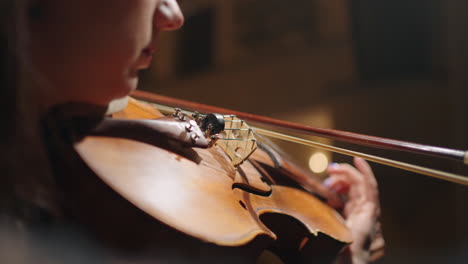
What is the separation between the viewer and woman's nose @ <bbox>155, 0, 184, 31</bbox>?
51cm

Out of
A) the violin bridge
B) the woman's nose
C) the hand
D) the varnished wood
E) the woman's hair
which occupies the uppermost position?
the woman's nose

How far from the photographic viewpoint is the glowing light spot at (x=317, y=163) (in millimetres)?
1245

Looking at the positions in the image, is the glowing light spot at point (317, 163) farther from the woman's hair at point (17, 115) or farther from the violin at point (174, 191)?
the woman's hair at point (17, 115)

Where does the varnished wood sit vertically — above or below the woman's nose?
below

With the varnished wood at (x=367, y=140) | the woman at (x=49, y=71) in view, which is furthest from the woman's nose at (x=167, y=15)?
the varnished wood at (x=367, y=140)

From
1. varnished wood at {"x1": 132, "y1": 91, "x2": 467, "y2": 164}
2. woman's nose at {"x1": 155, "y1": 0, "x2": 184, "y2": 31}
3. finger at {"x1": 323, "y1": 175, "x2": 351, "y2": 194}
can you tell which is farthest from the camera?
finger at {"x1": 323, "y1": 175, "x2": 351, "y2": 194}

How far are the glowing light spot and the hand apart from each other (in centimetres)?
17

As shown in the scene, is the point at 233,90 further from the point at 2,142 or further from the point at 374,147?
the point at 2,142

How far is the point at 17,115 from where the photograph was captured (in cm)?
39

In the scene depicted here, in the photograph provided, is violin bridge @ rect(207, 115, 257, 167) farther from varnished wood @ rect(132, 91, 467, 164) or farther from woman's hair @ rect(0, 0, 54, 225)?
woman's hair @ rect(0, 0, 54, 225)

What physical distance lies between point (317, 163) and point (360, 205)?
29 centimetres

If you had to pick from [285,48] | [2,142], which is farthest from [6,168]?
[285,48]

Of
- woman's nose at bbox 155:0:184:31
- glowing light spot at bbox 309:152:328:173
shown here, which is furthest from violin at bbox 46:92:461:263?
glowing light spot at bbox 309:152:328:173

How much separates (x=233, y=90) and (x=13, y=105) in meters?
3.11
